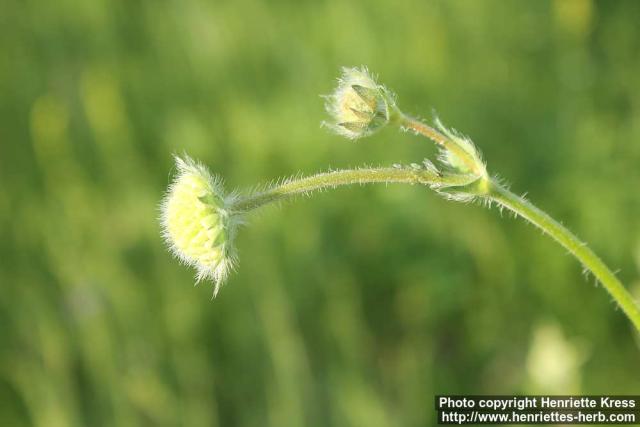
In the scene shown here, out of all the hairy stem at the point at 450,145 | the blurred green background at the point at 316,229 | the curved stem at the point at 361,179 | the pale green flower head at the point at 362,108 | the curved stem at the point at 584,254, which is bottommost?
the curved stem at the point at 584,254

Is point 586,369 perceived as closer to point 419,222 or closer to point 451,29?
point 419,222

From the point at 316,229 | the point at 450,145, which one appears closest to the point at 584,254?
the point at 450,145

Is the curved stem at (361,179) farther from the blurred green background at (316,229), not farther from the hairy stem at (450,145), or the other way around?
the blurred green background at (316,229)

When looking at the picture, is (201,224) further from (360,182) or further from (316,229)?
(316,229)

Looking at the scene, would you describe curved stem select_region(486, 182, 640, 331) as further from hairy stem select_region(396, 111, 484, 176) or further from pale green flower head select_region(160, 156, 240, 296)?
pale green flower head select_region(160, 156, 240, 296)

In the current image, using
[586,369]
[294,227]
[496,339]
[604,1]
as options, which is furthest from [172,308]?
[604,1]

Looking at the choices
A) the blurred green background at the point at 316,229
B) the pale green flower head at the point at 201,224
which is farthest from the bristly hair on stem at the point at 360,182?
the blurred green background at the point at 316,229

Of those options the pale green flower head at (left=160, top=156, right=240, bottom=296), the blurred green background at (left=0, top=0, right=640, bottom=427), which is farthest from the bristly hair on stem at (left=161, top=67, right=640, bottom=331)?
the blurred green background at (left=0, top=0, right=640, bottom=427)
